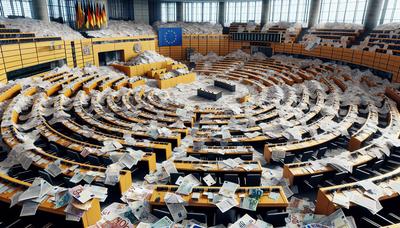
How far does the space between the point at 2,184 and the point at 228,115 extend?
13477 millimetres

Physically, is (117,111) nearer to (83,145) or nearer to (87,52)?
(83,145)

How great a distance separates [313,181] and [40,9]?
109 ft

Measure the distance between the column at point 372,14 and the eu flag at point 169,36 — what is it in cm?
2626

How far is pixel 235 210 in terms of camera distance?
27.1ft

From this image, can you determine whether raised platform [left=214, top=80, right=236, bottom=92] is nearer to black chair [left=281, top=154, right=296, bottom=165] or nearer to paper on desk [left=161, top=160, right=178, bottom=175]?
black chair [left=281, top=154, right=296, bottom=165]

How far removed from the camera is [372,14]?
29688mm

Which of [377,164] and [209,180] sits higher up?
[377,164]

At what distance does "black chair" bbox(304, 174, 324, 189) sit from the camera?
9.85m

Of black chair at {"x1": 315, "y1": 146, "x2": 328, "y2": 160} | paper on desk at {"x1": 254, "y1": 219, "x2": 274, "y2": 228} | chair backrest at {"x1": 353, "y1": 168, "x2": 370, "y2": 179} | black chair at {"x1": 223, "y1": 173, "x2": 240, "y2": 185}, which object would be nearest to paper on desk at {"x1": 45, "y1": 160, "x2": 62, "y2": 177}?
black chair at {"x1": 223, "y1": 173, "x2": 240, "y2": 185}

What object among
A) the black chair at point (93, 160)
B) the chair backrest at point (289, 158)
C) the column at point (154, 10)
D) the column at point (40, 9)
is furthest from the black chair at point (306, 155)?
the column at point (154, 10)

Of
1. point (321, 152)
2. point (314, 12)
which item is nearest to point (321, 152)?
point (321, 152)

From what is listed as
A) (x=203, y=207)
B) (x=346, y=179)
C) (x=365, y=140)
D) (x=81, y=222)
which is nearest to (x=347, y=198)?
(x=346, y=179)

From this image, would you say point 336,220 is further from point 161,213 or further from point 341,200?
point 161,213

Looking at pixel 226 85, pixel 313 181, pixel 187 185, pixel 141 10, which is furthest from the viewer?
pixel 141 10
